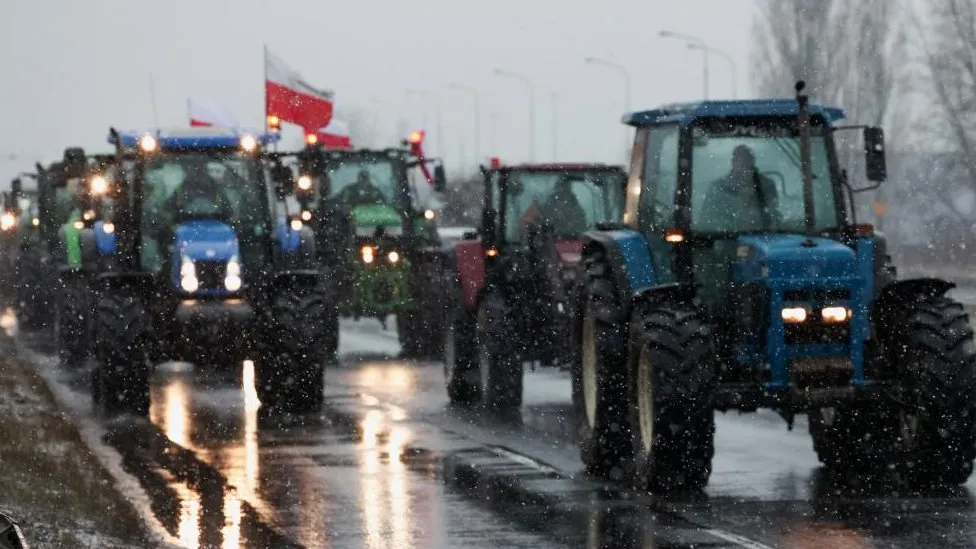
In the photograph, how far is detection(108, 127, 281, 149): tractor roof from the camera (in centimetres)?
1970

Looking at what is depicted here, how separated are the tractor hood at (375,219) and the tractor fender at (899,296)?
15.2m

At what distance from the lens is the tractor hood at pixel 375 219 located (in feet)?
92.4

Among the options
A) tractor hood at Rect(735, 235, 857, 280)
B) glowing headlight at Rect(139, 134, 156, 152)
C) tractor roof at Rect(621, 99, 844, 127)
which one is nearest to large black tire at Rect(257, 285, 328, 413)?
glowing headlight at Rect(139, 134, 156, 152)

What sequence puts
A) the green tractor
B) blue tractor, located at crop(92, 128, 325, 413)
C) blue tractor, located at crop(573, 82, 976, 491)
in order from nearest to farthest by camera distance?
blue tractor, located at crop(573, 82, 976, 491), blue tractor, located at crop(92, 128, 325, 413), the green tractor

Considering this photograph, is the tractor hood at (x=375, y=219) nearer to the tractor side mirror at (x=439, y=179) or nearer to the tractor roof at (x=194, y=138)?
the tractor side mirror at (x=439, y=179)

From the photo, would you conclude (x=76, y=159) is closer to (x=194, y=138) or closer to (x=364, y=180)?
(x=194, y=138)

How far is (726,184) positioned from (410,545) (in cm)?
378

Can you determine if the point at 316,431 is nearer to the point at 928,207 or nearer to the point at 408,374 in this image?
the point at 408,374

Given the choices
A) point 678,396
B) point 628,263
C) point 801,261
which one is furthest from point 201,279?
point 801,261

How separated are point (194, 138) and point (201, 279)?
131 cm

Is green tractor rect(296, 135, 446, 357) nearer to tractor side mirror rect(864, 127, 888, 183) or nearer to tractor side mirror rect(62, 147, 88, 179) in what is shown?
tractor side mirror rect(62, 147, 88, 179)

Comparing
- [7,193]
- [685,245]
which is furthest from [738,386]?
[7,193]

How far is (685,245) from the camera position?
13703 mm

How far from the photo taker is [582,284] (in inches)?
588
